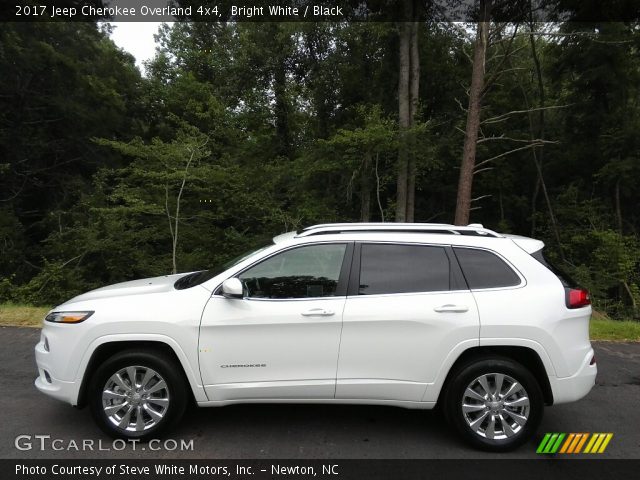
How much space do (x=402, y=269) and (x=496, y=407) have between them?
124 cm

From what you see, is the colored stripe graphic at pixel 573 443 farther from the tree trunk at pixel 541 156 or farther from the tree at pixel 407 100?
the tree trunk at pixel 541 156

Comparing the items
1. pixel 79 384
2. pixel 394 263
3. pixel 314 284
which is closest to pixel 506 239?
pixel 394 263

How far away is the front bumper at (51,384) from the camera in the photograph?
11.7ft

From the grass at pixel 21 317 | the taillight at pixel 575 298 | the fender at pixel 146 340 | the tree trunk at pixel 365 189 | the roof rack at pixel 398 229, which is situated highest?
the tree trunk at pixel 365 189

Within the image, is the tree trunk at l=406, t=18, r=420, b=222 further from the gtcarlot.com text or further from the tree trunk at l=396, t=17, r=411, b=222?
the gtcarlot.com text

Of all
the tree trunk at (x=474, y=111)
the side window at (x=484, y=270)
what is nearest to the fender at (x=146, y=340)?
the side window at (x=484, y=270)

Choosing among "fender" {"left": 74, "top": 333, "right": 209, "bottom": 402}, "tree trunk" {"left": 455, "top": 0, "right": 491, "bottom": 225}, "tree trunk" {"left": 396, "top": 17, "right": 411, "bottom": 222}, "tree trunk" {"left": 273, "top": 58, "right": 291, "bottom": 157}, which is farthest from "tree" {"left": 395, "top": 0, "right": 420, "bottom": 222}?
"fender" {"left": 74, "top": 333, "right": 209, "bottom": 402}

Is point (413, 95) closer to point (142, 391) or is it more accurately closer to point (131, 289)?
point (131, 289)

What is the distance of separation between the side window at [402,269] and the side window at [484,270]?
15 cm

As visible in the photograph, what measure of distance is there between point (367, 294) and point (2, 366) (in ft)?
14.2

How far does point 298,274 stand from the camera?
3752 mm

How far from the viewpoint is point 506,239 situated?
3883mm

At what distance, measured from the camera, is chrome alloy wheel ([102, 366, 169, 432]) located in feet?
11.7
